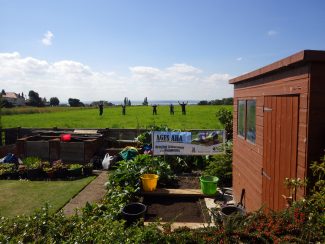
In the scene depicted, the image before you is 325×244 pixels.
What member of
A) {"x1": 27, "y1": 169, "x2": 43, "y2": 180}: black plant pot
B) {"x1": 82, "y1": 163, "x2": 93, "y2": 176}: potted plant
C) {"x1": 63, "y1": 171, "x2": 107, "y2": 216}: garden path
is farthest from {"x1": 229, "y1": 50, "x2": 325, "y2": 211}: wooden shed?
{"x1": 27, "y1": 169, "x2": 43, "y2": 180}: black plant pot

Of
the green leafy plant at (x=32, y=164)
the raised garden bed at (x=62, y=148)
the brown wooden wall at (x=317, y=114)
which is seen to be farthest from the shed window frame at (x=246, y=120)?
the green leafy plant at (x=32, y=164)

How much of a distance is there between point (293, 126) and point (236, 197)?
13.9ft

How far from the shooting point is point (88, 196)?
28.2 feet

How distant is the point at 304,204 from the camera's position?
353 cm

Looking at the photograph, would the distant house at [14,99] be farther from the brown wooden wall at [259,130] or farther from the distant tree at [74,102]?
the brown wooden wall at [259,130]

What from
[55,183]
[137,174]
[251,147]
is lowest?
[55,183]

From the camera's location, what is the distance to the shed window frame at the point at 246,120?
6191mm

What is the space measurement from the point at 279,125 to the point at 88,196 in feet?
19.8

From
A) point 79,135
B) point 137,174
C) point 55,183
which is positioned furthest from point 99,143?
point 137,174

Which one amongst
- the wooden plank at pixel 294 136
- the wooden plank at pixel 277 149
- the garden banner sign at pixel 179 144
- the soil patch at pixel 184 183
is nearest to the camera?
the wooden plank at pixel 294 136

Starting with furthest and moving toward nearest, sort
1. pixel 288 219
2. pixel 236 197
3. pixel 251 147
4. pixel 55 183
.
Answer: pixel 55 183, pixel 236 197, pixel 251 147, pixel 288 219

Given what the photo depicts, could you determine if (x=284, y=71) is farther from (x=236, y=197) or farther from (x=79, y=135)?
(x=79, y=135)

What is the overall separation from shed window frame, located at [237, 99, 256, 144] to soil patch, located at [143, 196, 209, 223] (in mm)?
2123

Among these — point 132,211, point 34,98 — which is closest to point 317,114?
point 132,211
